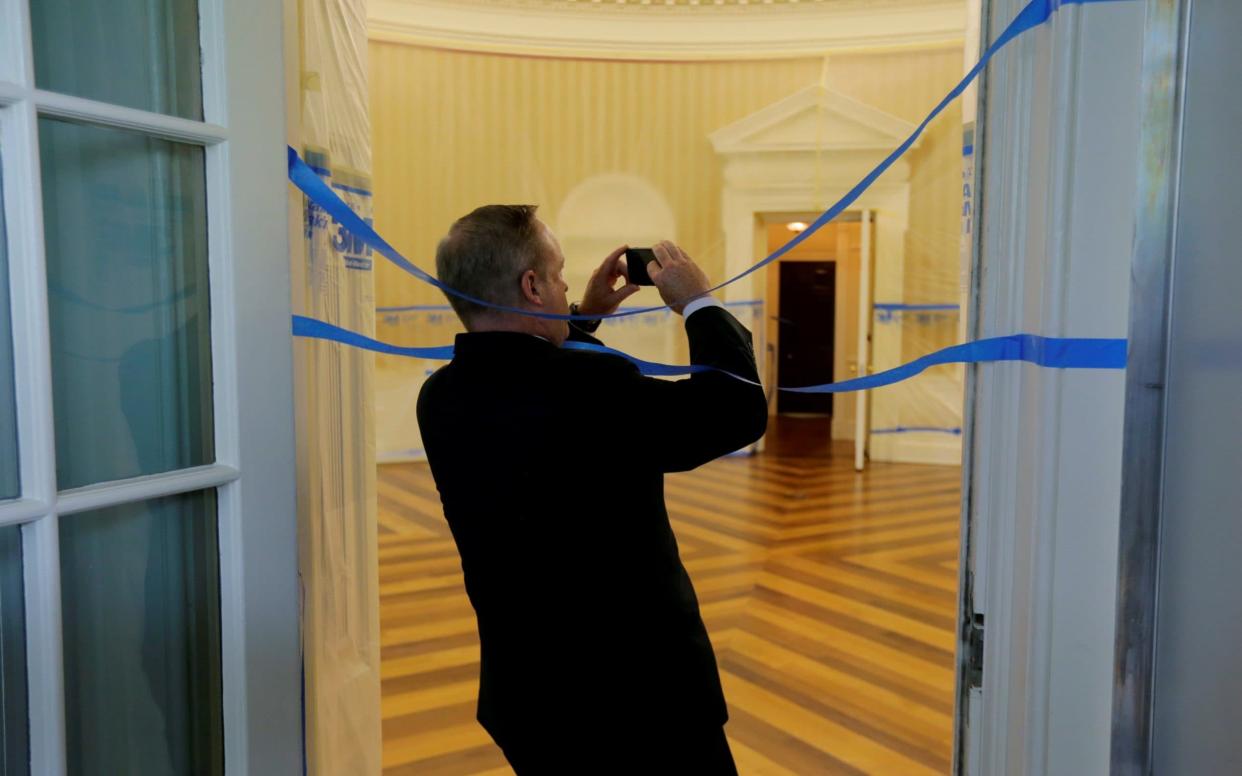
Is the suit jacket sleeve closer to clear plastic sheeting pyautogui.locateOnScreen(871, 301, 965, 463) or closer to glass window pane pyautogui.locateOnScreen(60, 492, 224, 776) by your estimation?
glass window pane pyautogui.locateOnScreen(60, 492, 224, 776)

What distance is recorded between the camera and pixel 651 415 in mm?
1241

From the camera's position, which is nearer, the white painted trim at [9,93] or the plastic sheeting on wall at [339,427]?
the white painted trim at [9,93]

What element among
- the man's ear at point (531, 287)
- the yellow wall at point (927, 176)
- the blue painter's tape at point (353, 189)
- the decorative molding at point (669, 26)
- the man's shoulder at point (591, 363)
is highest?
the decorative molding at point (669, 26)

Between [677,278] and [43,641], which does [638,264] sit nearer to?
[677,278]

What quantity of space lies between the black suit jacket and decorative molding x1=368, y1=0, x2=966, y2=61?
661cm

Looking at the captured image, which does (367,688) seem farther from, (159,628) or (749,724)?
(749,724)

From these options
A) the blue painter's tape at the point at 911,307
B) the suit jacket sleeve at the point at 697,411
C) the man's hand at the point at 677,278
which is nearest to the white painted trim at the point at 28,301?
the suit jacket sleeve at the point at 697,411

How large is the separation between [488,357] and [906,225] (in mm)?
6476

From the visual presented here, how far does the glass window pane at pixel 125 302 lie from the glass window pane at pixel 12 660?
0.10 meters

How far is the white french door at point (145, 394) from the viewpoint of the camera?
0.96 meters

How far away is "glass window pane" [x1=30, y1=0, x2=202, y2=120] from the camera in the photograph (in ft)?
3.28

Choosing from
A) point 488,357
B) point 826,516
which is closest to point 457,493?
point 488,357

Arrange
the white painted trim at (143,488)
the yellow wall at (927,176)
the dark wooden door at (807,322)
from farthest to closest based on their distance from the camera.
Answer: the dark wooden door at (807,322) → the yellow wall at (927,176) → the white painted trim at (143,488)

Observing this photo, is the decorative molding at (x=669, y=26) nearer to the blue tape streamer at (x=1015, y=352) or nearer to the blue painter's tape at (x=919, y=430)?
the blue painter's tape at (x=919, y=430)
